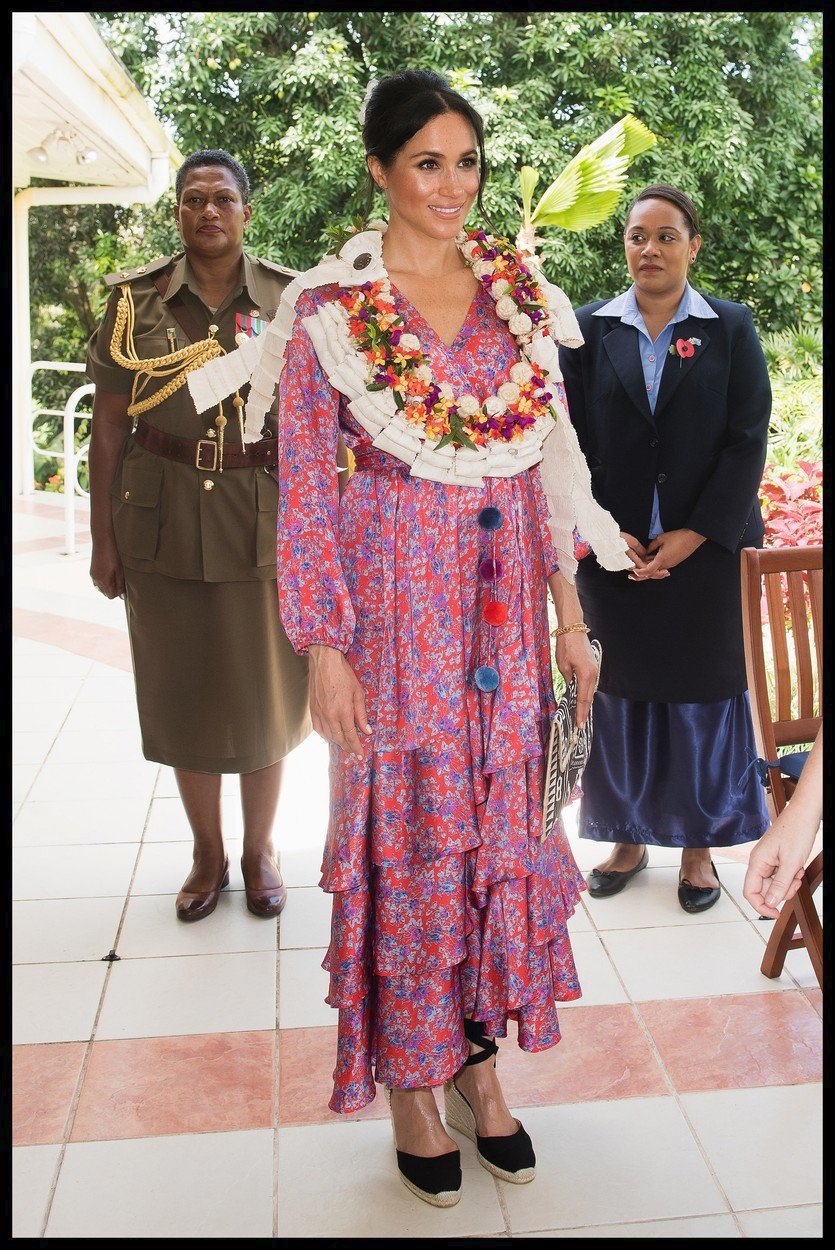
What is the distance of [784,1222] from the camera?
1.90m

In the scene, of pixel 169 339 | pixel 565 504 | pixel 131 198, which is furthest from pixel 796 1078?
pixel 131 198

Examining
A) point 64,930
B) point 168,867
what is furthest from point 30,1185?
point 168,867

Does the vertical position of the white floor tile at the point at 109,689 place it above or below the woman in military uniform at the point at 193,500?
below

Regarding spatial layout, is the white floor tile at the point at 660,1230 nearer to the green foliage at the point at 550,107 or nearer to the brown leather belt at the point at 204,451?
the brown leather belt at the point at 204,451

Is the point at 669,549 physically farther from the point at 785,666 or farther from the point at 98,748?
the point at 98,748

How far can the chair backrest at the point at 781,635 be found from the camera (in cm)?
242

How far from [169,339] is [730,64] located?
8.88m

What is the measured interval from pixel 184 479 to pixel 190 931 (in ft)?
3.56

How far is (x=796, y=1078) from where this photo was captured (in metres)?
2.27

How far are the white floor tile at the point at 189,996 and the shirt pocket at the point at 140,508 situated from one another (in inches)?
37.1

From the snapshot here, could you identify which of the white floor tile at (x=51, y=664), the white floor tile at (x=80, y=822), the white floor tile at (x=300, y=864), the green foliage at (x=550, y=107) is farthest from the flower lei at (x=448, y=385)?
the green foliage at (x=550, y=107)

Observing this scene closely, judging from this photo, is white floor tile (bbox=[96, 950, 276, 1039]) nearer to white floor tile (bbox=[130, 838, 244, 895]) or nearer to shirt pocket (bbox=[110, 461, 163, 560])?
white floor tile (bbox=[130, 838, 244, 895])

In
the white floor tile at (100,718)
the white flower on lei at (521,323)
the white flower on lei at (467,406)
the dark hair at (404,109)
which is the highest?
the dark hair at (404,109)
